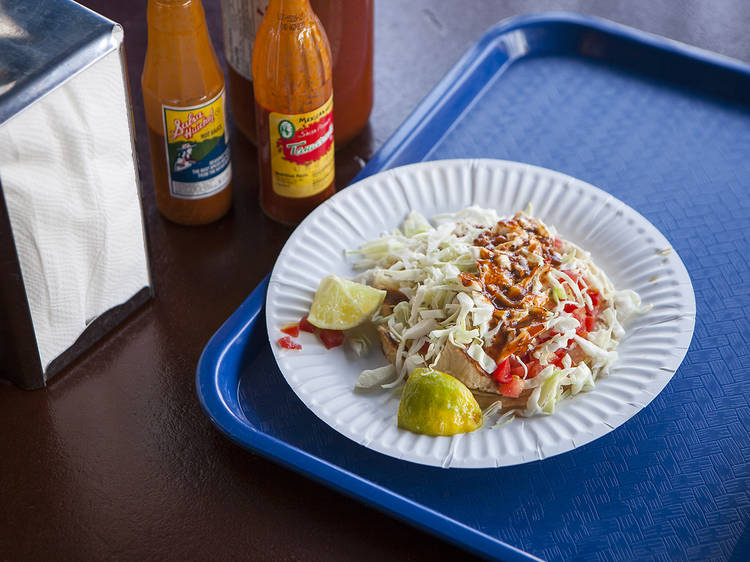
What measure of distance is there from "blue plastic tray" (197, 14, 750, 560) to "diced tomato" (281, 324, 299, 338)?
7 cm

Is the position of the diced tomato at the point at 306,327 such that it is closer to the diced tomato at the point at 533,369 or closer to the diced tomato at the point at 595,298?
the diced tomato at the point at 533,369

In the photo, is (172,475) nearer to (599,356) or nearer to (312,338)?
(312,338)

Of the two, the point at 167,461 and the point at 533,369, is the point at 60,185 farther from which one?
the point at 533,369

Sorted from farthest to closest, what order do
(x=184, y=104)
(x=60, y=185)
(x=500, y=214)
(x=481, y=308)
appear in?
(x=500, y=214) < (x=184, y=104) < (x=481, y=308) < (x=60, y=185)

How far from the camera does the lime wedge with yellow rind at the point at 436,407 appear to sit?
1.21m

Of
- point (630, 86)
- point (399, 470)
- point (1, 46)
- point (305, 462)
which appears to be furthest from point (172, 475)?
point (630, 86)

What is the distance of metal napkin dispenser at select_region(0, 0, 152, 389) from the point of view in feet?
3.63

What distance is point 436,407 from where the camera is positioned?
121cm

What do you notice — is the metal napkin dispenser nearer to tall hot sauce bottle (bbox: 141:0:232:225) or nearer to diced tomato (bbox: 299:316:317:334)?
tall hot sauce bottle (bbox: 141:0:232:225)

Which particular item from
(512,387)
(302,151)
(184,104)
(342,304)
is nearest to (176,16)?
(184,104)

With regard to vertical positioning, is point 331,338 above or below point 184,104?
below

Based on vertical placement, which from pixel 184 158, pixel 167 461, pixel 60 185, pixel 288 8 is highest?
pixel 288 8

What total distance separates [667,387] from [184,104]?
0.87m

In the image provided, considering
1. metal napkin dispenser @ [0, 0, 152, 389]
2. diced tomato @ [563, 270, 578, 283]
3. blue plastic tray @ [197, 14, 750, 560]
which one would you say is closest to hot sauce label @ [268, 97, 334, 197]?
blue plastic tray @ [197, 14, 750, 560]
